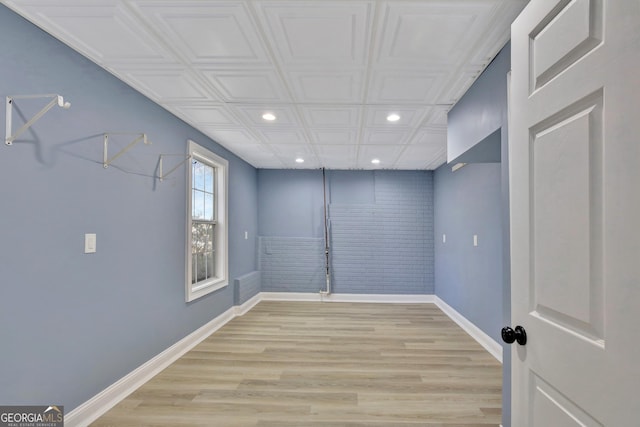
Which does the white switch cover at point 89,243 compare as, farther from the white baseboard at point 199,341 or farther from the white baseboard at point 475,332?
the white baseboard at point 475,332

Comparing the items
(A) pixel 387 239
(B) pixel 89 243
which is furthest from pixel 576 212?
(A) pixel 387 239

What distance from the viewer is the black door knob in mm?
1058

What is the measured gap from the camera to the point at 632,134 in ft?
2.18

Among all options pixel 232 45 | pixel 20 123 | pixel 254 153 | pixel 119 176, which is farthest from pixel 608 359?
pixel 254 153

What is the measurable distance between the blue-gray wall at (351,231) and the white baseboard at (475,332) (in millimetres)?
745

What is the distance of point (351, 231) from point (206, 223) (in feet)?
8.56

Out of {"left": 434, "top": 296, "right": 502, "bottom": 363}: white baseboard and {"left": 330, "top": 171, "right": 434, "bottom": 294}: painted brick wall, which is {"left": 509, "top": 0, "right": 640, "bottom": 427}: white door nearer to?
{"left": 434, "top": 296, "right": 502, "bottom": 363}: white baseboard

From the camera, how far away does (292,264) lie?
A: 559 centimetres

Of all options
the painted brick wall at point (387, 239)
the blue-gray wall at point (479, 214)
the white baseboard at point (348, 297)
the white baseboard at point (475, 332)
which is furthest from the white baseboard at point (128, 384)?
the white baseboard at point (475, 332)

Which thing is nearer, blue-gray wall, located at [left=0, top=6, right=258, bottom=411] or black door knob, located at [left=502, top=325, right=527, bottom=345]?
black door knob, located at [left=502, top=325, right=527, bottom=345]

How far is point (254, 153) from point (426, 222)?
3.17 metres

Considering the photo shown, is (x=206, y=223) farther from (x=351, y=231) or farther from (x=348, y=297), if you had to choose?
(x=348, y=297)

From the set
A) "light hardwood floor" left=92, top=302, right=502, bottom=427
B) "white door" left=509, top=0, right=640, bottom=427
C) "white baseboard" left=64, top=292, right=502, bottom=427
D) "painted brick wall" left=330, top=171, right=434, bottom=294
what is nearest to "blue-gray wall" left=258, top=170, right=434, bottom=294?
"painted brick wall" left=330, top=171, right=434, bottom=294

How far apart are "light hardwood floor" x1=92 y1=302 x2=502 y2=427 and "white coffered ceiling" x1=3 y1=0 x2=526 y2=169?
7.57 ft
